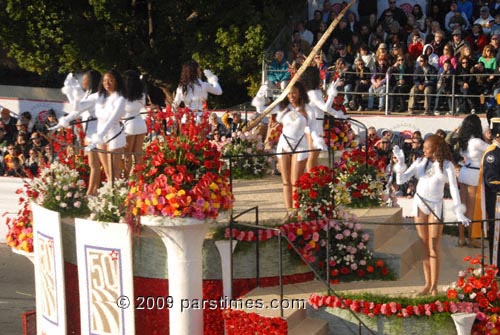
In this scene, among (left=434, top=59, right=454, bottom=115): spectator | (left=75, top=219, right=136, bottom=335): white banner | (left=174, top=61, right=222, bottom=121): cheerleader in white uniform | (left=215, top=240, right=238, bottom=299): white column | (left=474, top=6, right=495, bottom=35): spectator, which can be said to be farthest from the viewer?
(left=474, top=6, right=495, bottom=35): spectator

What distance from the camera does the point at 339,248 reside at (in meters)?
13.4

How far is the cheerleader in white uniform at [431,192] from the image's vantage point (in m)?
12.8

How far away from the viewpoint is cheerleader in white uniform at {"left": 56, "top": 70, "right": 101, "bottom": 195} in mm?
14484

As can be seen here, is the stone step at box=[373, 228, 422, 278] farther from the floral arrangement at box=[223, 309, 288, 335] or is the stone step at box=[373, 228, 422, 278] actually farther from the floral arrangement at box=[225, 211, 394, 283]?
the floral arrangement at box=[223, 309, 288, 335]

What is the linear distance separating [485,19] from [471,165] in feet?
30.1

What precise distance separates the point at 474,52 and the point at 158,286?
37.1ft

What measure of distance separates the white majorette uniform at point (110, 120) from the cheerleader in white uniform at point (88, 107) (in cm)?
18

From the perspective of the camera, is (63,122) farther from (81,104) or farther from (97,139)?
(97,139)

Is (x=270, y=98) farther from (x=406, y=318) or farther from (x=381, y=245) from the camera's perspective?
(x=406, y=318)

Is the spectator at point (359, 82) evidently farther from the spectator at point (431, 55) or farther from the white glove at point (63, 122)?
the white glove at point (63, 122)

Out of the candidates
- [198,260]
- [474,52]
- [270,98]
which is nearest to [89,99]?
[198,260]

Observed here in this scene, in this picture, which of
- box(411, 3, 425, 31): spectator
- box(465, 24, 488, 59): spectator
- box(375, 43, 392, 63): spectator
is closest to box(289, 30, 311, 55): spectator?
box(375, 43, 392, 63): spectator

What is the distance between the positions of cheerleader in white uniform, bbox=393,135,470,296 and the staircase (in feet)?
1.67

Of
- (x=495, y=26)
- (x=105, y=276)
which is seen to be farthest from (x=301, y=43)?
(x=105, y=276)
